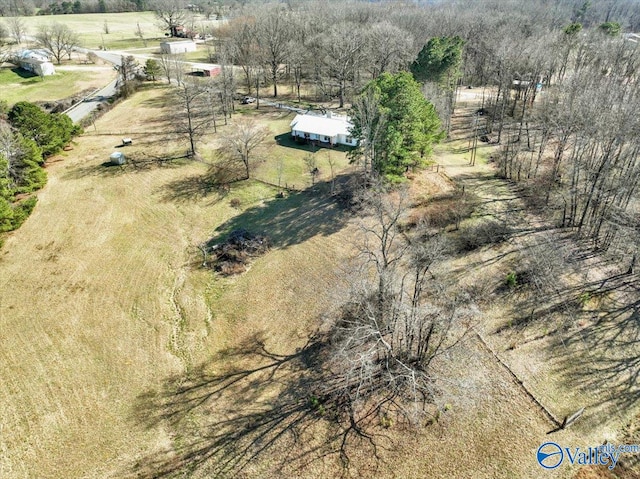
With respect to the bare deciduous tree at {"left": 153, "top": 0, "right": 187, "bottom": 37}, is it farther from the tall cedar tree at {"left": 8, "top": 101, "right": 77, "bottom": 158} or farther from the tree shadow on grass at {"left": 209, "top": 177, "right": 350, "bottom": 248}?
the tree shadow on grass at {"left": 209, "top": 177, "right": 350, "bottom": 248}

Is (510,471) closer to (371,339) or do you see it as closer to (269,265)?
(371,339)

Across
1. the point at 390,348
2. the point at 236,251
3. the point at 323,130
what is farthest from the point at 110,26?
the point at 390,348

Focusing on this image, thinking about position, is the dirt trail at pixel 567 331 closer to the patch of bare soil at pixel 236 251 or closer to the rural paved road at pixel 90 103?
the patch of bare soil at pixel 236 251

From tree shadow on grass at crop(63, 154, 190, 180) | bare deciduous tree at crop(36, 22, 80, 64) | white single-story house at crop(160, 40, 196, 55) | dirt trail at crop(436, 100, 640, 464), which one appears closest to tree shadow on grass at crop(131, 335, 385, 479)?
dirt trail at crop(436, 100, 640, 464)

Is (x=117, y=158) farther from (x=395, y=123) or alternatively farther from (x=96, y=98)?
(x=395, y=123)

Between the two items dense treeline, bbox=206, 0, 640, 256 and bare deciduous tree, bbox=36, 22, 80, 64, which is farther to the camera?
bare deciduous tree, bbox=36, 22, 80, 64

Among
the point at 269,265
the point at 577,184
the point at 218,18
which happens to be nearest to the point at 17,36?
the point at 218,18

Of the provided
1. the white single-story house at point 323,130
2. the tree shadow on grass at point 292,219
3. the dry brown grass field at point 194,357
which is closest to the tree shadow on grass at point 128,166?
the dry brown grass field at point 194,357
